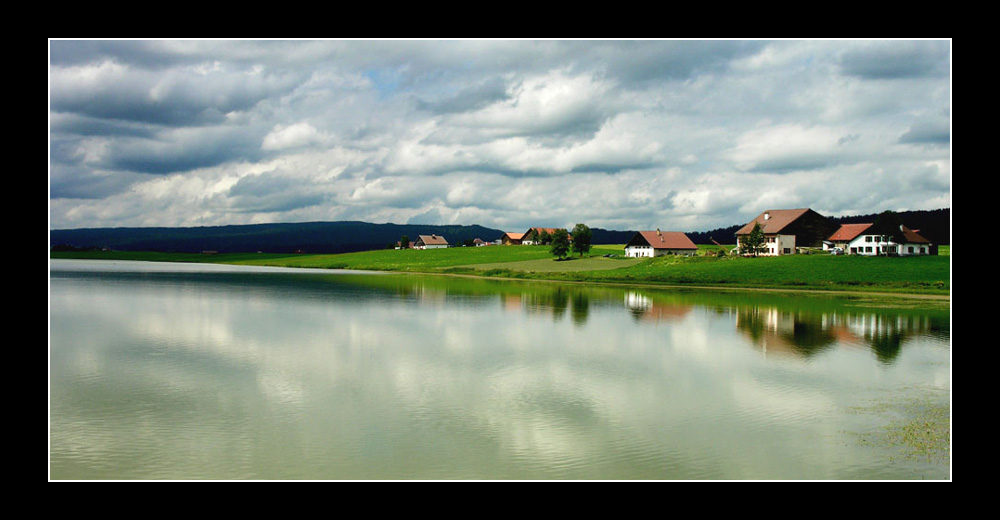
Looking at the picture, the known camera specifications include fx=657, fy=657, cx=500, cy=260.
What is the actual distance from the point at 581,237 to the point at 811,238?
37.4 meters

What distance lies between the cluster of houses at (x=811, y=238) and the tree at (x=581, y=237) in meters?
11.9

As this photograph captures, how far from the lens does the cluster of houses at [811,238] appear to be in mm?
87875

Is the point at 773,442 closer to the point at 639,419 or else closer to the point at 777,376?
the point at 639,419

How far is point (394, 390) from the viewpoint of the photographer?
18.3 metres

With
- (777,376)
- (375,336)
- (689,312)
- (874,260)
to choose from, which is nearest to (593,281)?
(874,260)

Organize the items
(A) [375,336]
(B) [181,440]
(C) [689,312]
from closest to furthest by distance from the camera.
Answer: (B) [181,440], (A) [375,336], (C) [689,312]

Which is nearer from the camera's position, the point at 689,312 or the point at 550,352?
the point at 550,352

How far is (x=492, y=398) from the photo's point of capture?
688 inches

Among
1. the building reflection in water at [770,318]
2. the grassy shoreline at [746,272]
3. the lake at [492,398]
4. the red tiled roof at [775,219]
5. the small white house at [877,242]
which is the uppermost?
the red tiled roof at [775,219]

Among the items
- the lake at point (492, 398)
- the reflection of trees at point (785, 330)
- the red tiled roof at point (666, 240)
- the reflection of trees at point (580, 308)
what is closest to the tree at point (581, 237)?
the red tiled roof at point (666, 240)

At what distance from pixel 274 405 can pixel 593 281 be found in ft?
209

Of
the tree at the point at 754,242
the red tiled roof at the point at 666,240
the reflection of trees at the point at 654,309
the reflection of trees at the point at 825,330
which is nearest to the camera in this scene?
the reflection of trees at the point at 825,330

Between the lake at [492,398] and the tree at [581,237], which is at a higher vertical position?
the tree at [581,237]

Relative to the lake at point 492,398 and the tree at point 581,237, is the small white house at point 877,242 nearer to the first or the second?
the tree at point 581,237
